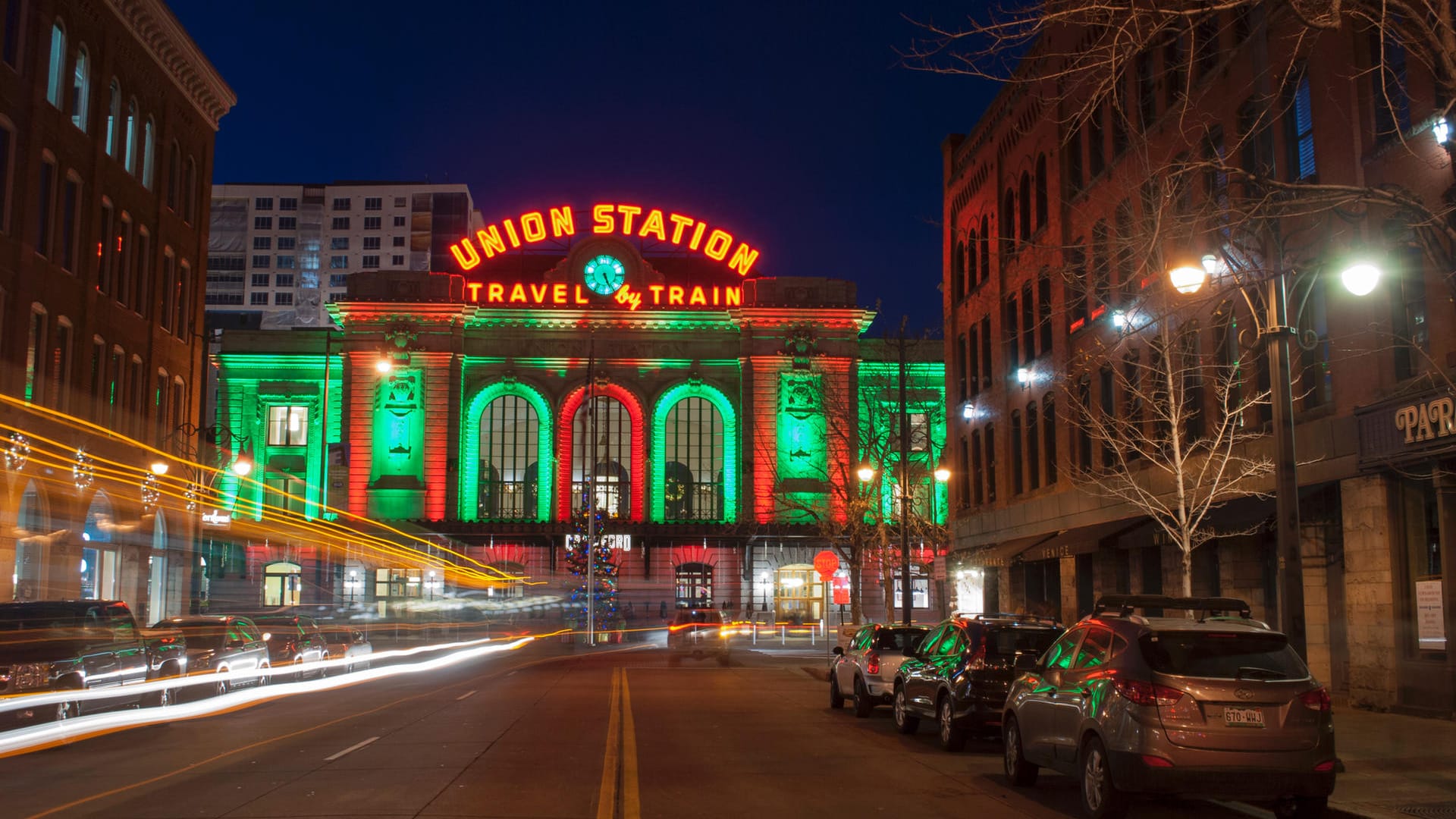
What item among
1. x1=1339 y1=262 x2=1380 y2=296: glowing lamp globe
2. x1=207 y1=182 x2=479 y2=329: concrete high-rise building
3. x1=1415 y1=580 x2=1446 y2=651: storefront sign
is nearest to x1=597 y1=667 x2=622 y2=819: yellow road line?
x1=1339 y1=262 x2=1380 y2=296: glowing lamp globe

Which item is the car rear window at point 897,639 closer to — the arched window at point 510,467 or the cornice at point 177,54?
the cornice at point 177,54

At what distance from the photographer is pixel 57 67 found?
1435 inches

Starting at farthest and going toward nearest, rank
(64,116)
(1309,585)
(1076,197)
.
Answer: (64,116) < (1076,197) < (1309,585)

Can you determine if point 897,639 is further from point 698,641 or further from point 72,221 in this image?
point 72,221

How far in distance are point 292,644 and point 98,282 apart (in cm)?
1531

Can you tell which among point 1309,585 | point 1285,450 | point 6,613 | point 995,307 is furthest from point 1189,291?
point 995,307

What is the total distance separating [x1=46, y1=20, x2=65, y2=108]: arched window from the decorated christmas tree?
29048 millimetres

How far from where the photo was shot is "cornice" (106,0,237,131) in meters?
40.9

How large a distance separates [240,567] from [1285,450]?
64575 millimetres

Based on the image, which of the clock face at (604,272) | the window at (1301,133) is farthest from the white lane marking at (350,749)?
the clock face at (604,272)

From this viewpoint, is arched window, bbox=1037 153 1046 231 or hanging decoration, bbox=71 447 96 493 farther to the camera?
hanging decoration, bbox=71 447 96 493

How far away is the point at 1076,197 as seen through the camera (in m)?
31.1

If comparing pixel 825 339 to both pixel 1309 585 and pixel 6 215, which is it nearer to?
pixel 6 215

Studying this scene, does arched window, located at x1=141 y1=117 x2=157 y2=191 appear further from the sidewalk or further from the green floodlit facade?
the sidewalk
